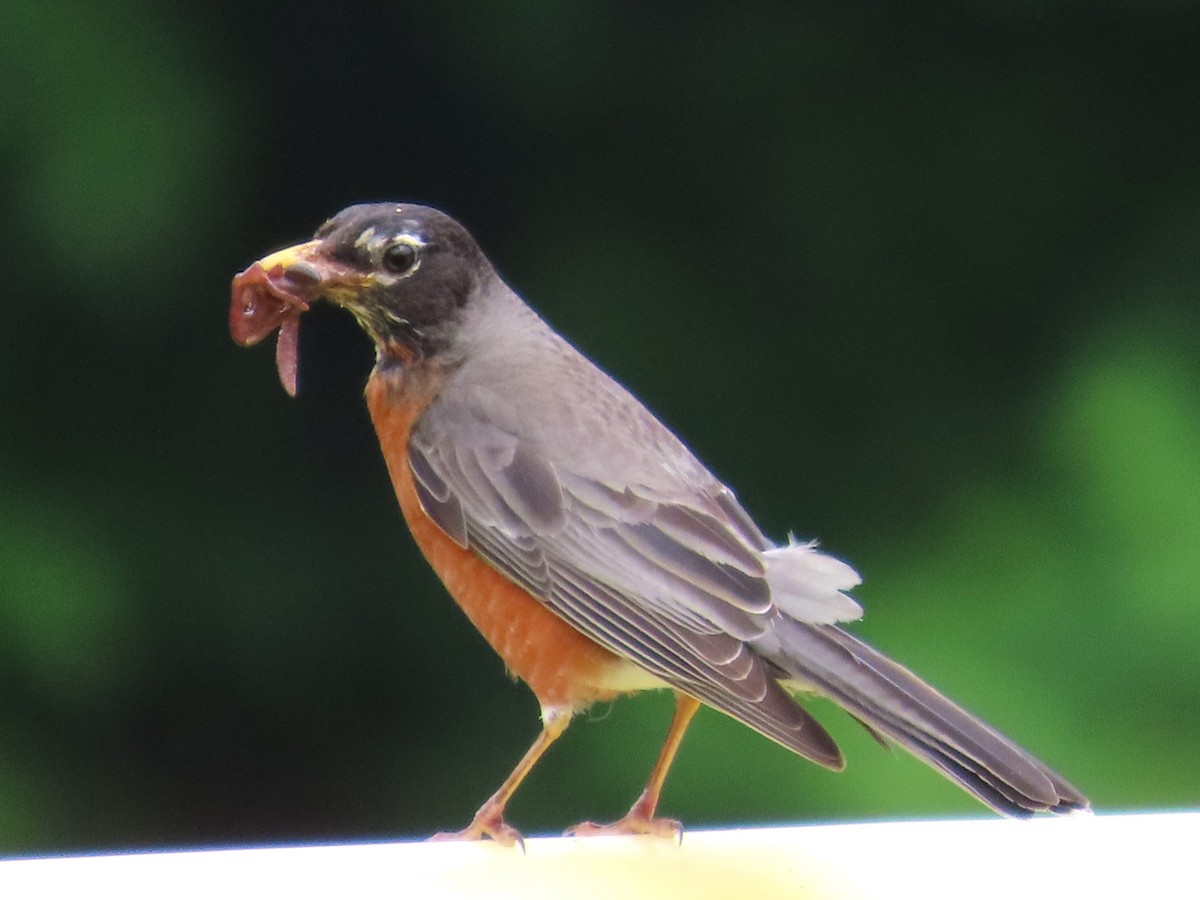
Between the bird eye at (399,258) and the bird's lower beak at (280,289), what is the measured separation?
74 millimetres

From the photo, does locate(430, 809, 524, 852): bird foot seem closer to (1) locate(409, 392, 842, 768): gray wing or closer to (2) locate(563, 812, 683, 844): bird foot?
(2) locate(563, 812, 683, 844): bird foot

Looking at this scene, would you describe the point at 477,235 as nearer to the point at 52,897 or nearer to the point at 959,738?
the point at 959,738

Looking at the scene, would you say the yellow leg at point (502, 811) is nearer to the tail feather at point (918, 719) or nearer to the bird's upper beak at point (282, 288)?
the tail feather at point (918, 719)

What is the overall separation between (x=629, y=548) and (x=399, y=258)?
0.57 meters

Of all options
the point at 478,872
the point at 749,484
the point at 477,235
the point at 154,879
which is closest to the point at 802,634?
the point at 478,872

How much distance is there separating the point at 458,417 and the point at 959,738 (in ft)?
A: 3.03

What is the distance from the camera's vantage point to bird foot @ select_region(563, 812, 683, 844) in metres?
2.34

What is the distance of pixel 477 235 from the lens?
3803 mm

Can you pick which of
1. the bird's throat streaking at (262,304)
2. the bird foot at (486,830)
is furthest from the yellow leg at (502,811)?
the bird's throat streaking at (262,304)

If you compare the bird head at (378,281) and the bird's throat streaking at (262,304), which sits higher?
the bird head at (378,281)

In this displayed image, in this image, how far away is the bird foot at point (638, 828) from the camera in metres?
2.34

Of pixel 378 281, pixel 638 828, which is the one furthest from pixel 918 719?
pixel 378 281

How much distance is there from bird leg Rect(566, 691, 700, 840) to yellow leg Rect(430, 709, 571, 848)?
108mm

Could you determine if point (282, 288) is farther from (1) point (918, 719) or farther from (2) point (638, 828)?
(1) point (918, 719)
